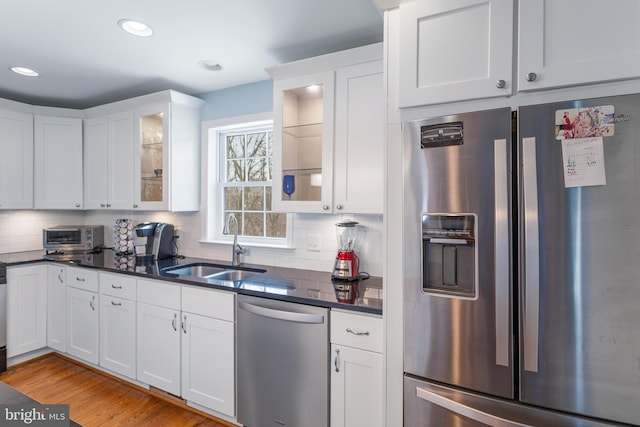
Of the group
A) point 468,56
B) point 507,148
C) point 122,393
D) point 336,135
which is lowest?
point 122,393

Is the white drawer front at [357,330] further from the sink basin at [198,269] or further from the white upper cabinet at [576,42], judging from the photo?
the sink basin at [198,269]

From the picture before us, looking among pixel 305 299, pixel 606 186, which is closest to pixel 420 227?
pixel 606 186

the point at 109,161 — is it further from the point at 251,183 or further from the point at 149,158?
the point at 251,183

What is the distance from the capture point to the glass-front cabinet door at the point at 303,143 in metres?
2.23

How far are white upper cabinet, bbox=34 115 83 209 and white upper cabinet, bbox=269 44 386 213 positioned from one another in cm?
251

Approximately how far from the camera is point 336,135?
220 centimetres

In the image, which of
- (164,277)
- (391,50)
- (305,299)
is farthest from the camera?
(164,277)

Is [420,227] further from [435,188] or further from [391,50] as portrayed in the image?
[391,50]

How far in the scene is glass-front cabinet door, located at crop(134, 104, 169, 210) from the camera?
3066mm

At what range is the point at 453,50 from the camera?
142 centimetres

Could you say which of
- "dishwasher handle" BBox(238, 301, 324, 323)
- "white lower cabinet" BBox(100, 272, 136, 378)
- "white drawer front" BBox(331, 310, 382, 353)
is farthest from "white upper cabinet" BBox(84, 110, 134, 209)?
"white drawer front" BBox(331, 310, 382, 353)

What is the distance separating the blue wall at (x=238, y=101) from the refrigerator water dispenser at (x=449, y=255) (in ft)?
6.21

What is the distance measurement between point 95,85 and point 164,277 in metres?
2.00

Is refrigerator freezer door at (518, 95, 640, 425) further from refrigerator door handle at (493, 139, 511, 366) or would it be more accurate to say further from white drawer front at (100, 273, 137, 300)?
white drawer front at (100, 273, 137, 300)
